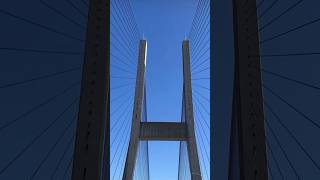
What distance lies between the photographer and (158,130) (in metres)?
21.3

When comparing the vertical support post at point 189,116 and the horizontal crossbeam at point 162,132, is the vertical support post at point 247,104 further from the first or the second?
the horizontal crossbeam at point 162,132

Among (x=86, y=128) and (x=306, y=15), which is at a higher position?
(x=306, y=15)

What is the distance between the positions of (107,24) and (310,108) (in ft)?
13.6

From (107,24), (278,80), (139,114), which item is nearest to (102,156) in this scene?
(107,24)

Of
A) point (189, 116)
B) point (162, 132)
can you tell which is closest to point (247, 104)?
point (162, 132)

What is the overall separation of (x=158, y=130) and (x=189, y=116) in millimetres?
1892

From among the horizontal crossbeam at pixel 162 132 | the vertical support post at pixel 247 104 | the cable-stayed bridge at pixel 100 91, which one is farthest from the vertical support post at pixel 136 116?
the vertical support post at pixel 247 104

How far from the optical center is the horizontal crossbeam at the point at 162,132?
2103 cm

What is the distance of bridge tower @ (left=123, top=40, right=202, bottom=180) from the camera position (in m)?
19.6

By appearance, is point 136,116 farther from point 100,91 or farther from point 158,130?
point 100,91

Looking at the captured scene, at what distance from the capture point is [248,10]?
195 inches

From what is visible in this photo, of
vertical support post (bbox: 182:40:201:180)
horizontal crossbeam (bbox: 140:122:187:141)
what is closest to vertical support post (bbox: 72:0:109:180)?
vertical support post (bbox: 182:40:201:180)

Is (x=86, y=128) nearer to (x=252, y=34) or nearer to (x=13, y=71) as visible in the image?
(x=252, y=34)

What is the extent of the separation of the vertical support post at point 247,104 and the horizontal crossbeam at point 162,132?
52.7ft
